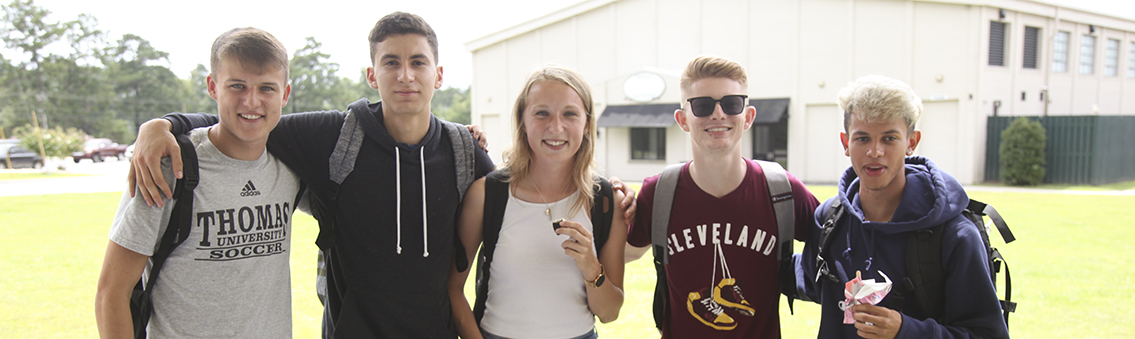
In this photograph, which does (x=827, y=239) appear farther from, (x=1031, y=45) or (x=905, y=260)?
(x=1031, y=45)

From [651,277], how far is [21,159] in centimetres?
3766

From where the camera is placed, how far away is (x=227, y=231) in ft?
8.07

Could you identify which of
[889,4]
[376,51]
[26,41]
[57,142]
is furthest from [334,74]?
[376,51]

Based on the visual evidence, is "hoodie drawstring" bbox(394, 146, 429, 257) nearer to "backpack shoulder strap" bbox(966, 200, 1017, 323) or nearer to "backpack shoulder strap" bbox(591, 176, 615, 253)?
"backpack shoulder strap" bbox(591, 176, 615, 253)

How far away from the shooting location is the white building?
18719 mm

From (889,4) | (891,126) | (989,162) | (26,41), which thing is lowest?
(989,162)

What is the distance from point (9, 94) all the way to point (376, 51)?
2790 inches

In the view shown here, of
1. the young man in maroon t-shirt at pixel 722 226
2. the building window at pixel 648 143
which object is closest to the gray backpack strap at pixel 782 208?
the young man in maroon t-shirt at pixel 722 226

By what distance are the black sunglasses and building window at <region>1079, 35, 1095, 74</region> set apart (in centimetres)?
→ 2604

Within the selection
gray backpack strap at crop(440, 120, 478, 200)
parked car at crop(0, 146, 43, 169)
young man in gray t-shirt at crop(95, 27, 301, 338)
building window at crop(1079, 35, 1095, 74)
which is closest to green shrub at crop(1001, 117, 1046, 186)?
building window at crop(1079, 35, 1095, 74)

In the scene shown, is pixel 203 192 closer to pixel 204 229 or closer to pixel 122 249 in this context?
pixel 204 229

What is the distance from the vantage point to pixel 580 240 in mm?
2453

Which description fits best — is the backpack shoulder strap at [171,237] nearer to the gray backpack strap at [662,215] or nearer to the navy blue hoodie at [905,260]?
the gray backpack strap at [662,215]

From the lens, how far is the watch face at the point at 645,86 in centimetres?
2234
